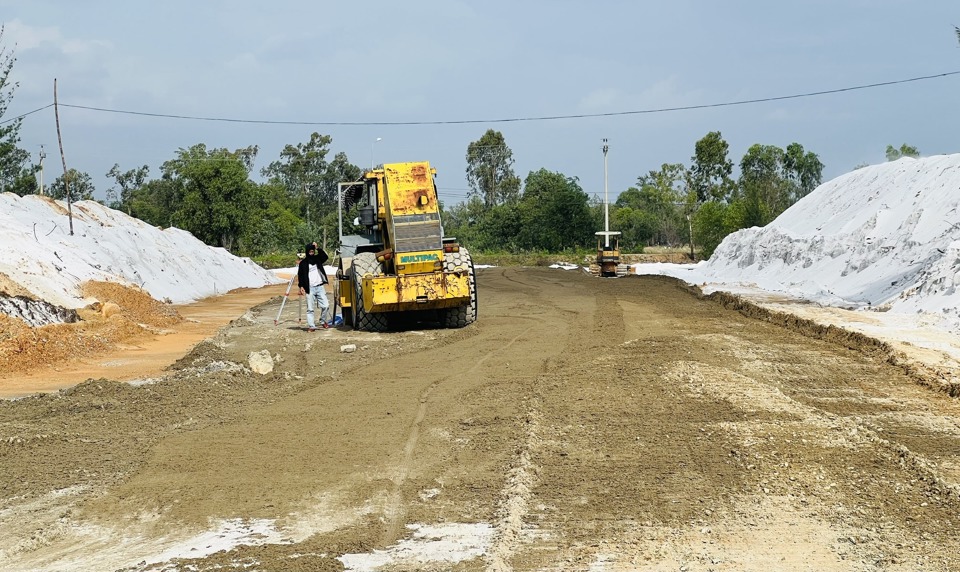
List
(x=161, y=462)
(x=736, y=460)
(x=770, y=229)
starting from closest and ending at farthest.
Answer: (x=736, y=460)
(x=161, y=462)
(x=770, y=229)

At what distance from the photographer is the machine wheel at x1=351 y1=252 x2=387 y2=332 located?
19000 millimetres

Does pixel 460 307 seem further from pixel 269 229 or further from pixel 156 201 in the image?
pixel 156 201

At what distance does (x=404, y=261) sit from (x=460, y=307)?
1.83m

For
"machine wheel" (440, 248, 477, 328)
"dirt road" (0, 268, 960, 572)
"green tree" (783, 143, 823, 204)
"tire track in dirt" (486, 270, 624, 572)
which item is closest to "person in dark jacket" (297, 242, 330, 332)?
"machine wheel" (440, 248, 477, 328)

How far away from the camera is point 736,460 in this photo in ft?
26.4

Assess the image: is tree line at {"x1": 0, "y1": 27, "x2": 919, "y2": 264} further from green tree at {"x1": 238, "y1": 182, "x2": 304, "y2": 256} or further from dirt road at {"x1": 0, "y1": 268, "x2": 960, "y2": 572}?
dirt road at {"x1": 0, "y1": 268, "x2": 960, "y2": 572}

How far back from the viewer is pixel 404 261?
1870 cm

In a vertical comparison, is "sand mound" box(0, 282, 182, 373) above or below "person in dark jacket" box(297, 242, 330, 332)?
below

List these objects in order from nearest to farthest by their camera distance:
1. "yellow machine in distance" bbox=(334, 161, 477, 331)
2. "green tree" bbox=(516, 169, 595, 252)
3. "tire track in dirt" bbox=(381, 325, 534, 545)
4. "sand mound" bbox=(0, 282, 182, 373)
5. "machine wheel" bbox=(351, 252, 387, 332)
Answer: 1. "tire track in dirt" bbox=(381, 325, 534, 545)
2. "sand mound" bbox=(0, 282, 182, 373)
3. "yellow machine in distance" bbox=(334, 161, 477, 331)
4. "machine wheel" bbox=(351, 252, 387, 332)
5. "green tree" bbox=(516, 169, 595, 252)

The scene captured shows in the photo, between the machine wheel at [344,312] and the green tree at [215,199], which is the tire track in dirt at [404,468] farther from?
the green tree at [215,199]

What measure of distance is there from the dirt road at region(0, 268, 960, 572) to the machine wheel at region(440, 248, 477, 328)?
4699 mm

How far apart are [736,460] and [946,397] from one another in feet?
14.8

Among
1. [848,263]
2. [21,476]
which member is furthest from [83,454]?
[848,263]

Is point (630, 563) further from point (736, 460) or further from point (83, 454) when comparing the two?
point (83, 454)
